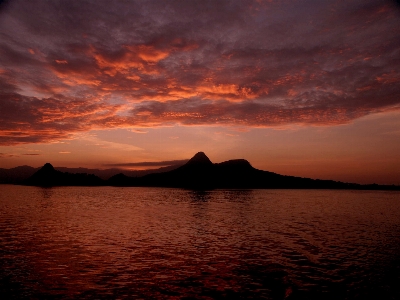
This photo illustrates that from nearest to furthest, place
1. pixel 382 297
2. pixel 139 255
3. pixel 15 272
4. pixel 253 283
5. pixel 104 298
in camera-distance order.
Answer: pixel 104 298 → pixel 382 297 → pixel 253 283 → pixel 15 272 → pixel 139 255

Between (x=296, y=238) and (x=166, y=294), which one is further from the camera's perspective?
(x=296, y=238)

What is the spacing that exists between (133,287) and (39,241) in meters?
24.3

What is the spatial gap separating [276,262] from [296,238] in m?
16.1

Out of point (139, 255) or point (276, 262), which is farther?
point (139, 255)

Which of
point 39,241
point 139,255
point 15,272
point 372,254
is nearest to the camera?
point 15,272

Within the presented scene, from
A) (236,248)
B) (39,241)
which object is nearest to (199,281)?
(236,248)

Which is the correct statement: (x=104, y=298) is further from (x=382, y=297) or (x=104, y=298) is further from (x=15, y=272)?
(x=382, y=297)

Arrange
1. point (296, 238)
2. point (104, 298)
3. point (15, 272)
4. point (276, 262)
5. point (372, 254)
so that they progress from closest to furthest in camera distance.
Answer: point (104, 298) → point (15, 272) → point (276, 262) → point (372, 254) → point (296, 238)

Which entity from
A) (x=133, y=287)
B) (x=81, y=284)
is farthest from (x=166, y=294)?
(x=81, y=284)

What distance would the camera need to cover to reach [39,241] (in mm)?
40688

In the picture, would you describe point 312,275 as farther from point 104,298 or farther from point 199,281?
point 104,298

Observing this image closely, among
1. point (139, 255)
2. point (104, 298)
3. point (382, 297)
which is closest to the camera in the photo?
point (104, 298)

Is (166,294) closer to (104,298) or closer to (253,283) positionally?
(104,298)

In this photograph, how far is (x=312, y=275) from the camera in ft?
89.6
